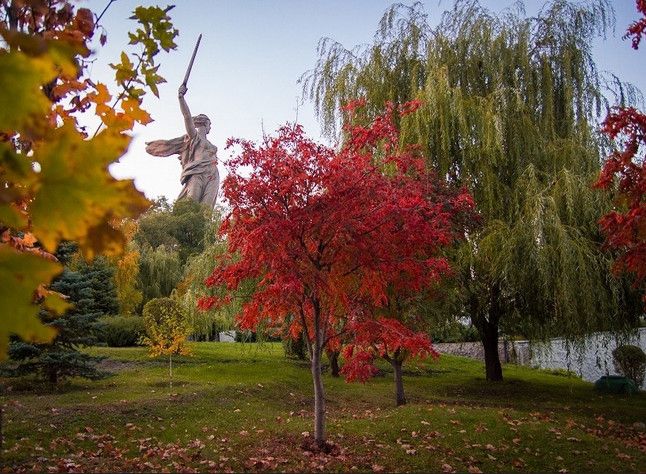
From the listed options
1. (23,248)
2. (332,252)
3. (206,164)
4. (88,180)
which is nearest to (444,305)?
(332,252)

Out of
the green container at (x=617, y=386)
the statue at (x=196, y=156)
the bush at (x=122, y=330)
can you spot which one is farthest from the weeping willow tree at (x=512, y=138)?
the statue at (x=196, y=156)

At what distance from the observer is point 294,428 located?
6.41m

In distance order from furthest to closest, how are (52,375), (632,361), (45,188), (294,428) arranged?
(632,361)
(52,375)
(294,428)
(45,188)

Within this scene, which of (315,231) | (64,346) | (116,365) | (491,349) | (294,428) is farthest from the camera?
(116,365)

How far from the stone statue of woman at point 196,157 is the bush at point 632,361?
27.0 m

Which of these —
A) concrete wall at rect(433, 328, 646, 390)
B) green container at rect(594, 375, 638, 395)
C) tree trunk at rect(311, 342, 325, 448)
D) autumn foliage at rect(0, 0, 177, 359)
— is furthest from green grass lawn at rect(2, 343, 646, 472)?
autumn foliage at rect(0, 0, 177, 359)

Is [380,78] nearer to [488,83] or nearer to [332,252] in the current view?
[488,83]

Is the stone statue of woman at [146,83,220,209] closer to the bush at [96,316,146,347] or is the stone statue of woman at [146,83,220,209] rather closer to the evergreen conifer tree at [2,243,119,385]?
the bush at [96,316,146,347]

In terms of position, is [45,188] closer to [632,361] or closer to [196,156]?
[632,361]

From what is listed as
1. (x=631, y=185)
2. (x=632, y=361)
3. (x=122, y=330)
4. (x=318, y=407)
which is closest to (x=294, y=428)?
(x=318, y=407)

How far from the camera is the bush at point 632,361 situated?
12336 mm

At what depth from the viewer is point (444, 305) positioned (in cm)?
915

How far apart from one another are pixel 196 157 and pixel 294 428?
104 ft

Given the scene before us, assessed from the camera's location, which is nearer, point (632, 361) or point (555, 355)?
point (632, 361)
